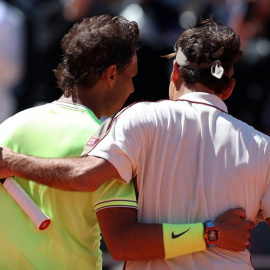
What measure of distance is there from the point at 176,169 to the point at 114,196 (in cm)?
26

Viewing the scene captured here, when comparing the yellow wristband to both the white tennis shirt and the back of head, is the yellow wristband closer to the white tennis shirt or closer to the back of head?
the white tennis shirt

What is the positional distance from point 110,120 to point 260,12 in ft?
14.1

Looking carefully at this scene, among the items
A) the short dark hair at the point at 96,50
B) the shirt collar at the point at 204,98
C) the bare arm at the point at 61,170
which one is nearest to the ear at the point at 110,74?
the short dark hair at the point at 96,50

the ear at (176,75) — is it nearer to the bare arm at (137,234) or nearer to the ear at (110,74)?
the ear at (110,74)

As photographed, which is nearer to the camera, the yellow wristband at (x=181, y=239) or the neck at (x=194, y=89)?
the yellow wristband at (x=181, y=239)

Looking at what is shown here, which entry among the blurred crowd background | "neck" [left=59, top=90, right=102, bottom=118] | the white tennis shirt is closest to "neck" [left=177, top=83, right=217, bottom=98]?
the white tennis shirt

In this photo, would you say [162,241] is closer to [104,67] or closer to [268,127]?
[104,67]

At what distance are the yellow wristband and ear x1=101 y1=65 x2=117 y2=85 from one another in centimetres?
78

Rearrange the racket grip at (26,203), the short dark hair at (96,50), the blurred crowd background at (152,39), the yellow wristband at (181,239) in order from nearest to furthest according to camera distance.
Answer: the yellow wristband at (181,239) < the racket grip at (26,203) < the short dark hair at (96,50) < the blurred crowd background at (152,39)

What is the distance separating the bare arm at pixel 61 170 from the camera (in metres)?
2.91

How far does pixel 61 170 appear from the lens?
2.97m

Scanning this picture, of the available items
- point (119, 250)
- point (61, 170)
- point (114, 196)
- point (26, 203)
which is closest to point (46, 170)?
point (61, 170)

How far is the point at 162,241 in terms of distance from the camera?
2.89 meters

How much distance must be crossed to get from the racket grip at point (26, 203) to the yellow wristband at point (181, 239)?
486 mm
